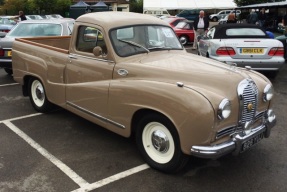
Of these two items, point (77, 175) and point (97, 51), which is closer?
point (77, 175)

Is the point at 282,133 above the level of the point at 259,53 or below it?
below

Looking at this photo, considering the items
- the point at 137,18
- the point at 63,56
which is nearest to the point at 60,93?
the point at 63,56

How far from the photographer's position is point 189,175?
3.90m

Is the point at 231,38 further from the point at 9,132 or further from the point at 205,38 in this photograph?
the point at 9,132

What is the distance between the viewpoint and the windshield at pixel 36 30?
8750 mm

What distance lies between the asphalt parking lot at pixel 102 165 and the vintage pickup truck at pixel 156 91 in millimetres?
298

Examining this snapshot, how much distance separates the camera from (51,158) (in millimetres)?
4344

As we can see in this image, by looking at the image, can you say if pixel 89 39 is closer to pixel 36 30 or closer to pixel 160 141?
pixel 160 141

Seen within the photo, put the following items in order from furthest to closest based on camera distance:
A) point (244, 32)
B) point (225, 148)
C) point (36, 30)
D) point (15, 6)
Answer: point (15, 6), point (36, 30), point (244, 32), point (225, 148)

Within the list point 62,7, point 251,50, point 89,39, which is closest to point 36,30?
point 89,39

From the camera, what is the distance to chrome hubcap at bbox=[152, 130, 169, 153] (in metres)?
3.84

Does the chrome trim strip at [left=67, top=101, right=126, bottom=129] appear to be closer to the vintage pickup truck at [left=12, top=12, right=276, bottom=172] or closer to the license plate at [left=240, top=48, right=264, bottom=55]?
the vintage pickup truck at [left=12, top=12, right=276, bottom=172]

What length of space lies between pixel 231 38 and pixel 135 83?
522 centimetres

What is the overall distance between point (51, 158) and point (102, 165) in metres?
0.72
